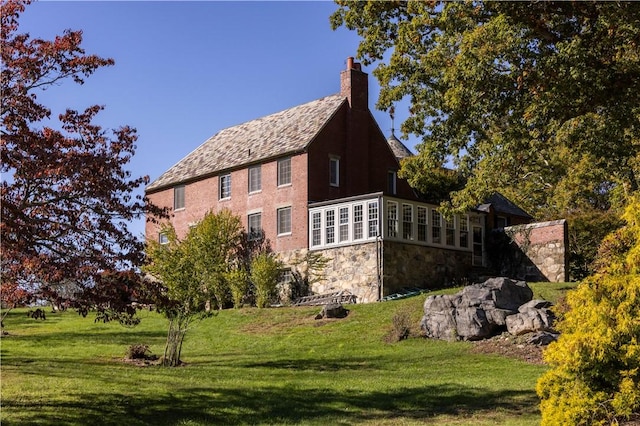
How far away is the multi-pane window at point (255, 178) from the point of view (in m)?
39.8

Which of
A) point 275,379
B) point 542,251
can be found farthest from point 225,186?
point 275,379

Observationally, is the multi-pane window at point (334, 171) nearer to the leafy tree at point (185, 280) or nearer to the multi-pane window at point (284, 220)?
the multi-pane window at point (284, 220)

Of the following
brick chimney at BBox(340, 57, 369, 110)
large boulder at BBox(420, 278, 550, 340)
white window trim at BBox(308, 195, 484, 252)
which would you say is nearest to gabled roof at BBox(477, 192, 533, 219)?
white window trim at BBox(308, 195, 484, 252)

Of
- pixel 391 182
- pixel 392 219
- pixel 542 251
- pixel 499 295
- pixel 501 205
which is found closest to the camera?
pixel 499 295

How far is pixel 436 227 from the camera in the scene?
36.4 metres

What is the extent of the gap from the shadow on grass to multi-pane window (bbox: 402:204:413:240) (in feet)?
60.1

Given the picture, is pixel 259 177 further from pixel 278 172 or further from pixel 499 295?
pixel 499 295

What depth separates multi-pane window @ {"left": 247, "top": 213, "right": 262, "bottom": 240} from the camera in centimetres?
3944

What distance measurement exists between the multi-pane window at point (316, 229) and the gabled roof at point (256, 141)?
3318 millimetres

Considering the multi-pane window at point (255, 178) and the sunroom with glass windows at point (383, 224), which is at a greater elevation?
the multi-pane window at point (255, 178)

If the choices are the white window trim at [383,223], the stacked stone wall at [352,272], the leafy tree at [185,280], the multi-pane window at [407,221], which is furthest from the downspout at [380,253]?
the leafy tree at [185,280]

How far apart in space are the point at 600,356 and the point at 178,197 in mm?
35610

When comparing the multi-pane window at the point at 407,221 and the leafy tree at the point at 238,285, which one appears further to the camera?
the leafy tree at the point at 238,285

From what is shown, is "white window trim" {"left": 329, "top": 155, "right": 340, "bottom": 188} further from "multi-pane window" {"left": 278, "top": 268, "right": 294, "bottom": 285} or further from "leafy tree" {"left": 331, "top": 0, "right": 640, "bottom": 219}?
"leafy tree" {"left": 331, "top": 0, "right": 640, "bottom": 219}
